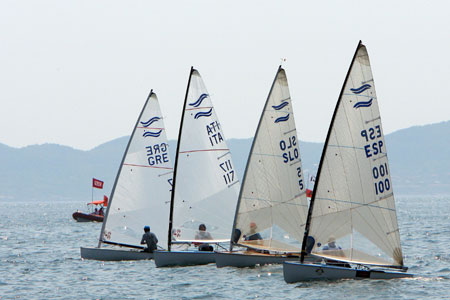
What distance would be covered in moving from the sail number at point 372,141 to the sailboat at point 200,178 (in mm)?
8639

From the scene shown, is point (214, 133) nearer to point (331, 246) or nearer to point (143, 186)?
point (143, 186)

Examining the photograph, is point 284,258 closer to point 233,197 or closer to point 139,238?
point 233,197

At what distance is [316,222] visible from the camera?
86.4 ft

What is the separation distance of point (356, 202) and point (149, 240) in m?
10.6

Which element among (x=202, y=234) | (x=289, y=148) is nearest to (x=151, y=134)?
(x=202, y=234)

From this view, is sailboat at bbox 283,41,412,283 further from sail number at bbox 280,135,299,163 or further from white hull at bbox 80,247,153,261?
white hull at bbox 80,247,153,261

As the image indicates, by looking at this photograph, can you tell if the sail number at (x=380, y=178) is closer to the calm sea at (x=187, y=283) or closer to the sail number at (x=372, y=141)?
the sail number at (x=372, y=141)

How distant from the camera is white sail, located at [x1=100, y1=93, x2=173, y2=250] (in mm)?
35781

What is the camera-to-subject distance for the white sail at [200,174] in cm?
3366

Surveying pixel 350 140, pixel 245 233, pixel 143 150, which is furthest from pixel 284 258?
pixel 143 150

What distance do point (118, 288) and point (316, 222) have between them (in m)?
7.16

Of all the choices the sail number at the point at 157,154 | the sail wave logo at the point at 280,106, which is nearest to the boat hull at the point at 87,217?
the sail number at the point at 157,154

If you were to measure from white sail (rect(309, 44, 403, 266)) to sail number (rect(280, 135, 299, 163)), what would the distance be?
16.0 feet

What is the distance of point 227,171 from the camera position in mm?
34188
